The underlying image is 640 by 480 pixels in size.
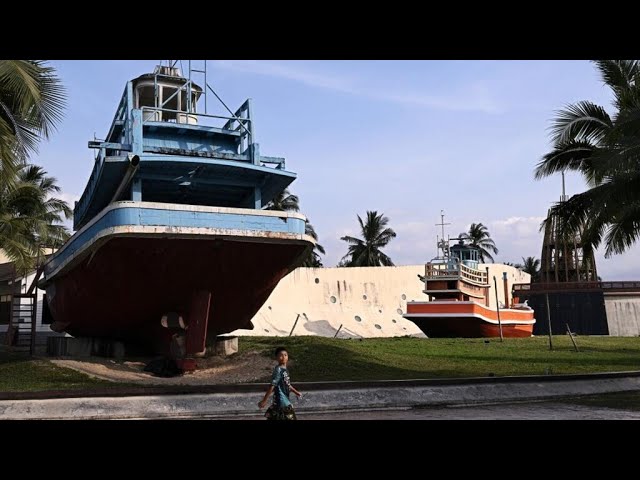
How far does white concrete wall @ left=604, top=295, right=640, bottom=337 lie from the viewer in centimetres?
4238

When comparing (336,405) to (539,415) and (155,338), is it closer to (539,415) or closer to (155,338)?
(539,415)

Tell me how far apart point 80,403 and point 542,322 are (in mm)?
40016

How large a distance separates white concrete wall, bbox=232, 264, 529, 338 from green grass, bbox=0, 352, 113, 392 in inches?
789

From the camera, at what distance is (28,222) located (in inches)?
1067

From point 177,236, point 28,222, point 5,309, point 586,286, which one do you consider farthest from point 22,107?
point 586,286

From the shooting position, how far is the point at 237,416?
1020cm

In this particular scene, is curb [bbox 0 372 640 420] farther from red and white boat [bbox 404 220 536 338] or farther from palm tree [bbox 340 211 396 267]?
palm tree [bbox 340 211 396 267]

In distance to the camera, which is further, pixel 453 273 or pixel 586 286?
pixel 586 286

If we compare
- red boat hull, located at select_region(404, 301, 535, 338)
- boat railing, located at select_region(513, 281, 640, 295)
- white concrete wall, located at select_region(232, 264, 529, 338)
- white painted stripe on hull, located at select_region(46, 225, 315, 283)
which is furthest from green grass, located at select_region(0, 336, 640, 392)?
boat railing, located at select_region(513, 281, 640, 295)

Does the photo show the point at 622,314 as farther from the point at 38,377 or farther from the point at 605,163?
the point at 38,377

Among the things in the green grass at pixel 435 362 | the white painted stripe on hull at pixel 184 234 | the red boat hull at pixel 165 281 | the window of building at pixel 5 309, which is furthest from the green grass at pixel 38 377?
the window of building at pixel 5 309

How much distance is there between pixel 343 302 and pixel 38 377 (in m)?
25.7
